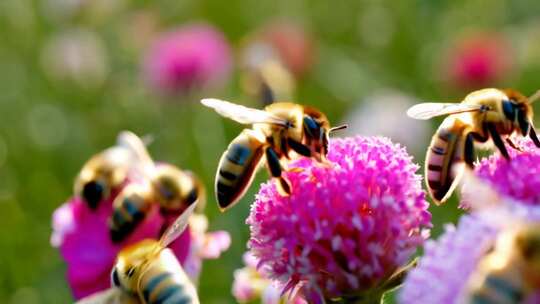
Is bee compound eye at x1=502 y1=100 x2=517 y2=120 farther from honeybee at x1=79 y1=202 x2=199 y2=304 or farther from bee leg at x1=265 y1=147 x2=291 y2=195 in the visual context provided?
honeybee at x1=79 y1=202 x2=199 y2=304

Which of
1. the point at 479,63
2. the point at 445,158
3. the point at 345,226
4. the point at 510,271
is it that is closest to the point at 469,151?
the point at 445,158

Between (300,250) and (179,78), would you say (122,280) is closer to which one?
(300,250)

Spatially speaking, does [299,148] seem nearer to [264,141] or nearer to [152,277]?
[264,141]

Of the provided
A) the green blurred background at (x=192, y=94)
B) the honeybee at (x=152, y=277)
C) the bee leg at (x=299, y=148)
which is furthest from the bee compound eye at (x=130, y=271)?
the green blurred background at (x=192, y=94)

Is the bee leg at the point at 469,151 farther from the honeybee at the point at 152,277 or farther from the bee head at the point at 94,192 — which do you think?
the bee head at the point at 94,192

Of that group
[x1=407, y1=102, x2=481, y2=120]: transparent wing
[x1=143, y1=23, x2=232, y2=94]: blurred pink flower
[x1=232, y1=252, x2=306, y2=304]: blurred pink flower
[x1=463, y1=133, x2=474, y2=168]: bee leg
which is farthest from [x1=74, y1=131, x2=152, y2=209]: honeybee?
[x1=143, y1=23, x2=232, y2=94]: blurred pink flower

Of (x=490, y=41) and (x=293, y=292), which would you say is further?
(x=490, y=41)

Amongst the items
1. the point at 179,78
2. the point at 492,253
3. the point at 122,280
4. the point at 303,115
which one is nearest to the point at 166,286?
the point at 122,280
